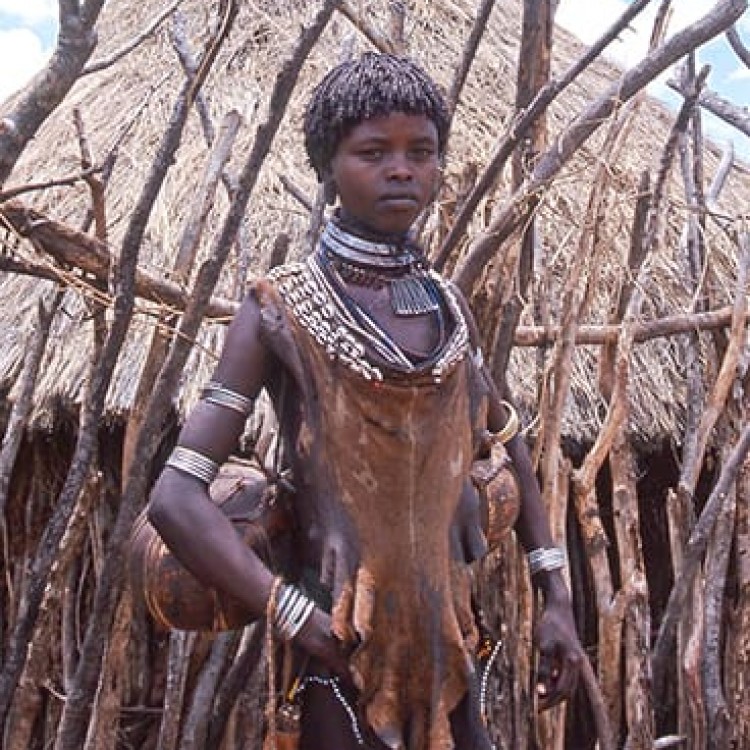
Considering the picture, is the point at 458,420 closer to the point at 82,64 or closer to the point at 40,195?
the point at 82,64

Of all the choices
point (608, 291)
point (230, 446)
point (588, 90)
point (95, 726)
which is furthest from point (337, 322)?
point (588, 90)

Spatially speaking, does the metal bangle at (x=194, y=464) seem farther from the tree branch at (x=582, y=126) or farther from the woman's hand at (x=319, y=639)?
the tree branch at (x=582, y=126)

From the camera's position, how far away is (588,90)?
5.56 m

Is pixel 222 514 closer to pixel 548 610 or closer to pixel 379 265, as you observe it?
pixel 379 265

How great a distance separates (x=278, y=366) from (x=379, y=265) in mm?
170

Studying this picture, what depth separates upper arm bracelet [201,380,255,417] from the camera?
156cm

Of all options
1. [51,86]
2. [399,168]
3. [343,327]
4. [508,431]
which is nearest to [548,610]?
[508,431]

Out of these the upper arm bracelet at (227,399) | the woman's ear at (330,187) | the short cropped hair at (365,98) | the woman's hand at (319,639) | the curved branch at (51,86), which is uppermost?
the curved branch at (51,86)

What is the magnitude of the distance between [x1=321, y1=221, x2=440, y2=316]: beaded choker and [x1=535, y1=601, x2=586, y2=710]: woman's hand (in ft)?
1.41

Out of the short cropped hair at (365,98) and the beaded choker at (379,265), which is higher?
the short cropped hair at (365,98)

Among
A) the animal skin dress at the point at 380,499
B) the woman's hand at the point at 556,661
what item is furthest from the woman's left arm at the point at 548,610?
the animal skin dress at the point at 380,499

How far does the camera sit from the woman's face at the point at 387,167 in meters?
1.55

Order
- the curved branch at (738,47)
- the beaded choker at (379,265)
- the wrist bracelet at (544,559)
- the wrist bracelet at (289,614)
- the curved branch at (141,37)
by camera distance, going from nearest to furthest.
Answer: the wrist bracelet at (289,614) < the beaded choker at (379,265) < the wrist bracelet at (544,559) < the curved branch at (141,37) < the curved branch at (738,47)

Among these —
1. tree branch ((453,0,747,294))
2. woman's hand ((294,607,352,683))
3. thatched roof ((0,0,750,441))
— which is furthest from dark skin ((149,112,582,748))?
thatched roof ((0,0,750,441))
